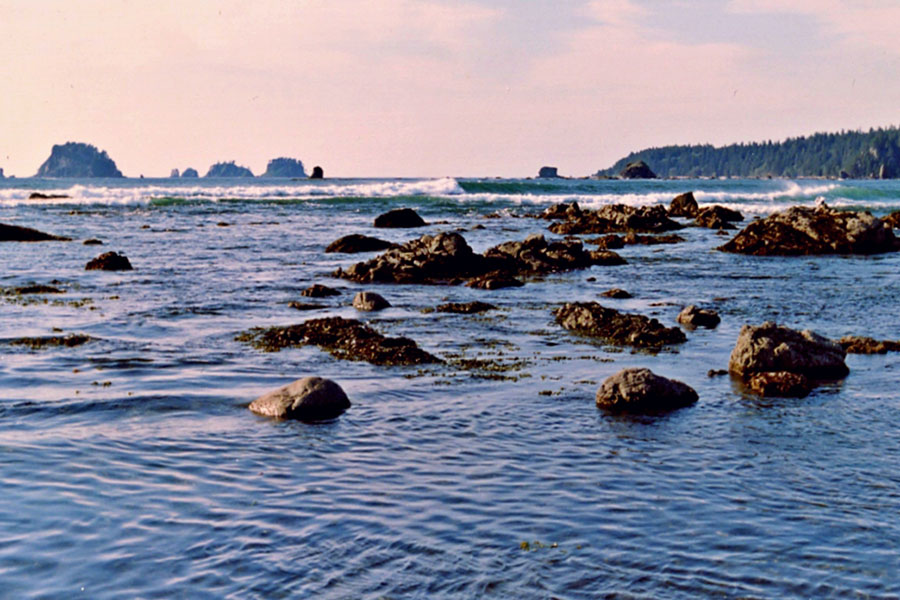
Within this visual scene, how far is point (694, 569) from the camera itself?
273 inches

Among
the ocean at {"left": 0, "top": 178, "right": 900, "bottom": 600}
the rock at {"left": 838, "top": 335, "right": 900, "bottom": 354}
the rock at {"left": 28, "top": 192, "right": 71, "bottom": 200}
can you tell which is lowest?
the ocean at {"left": 0, "top": 178, "right": 900, "bottom": 600}

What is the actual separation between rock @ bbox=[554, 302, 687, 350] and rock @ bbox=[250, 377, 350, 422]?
6.48 m

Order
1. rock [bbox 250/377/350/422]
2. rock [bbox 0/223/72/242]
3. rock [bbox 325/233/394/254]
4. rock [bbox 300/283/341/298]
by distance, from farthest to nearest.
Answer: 1. rock [bbox 0/223/72/242]
2. rock [bbox 325/233/394/254]
3. rock [bbox 300/283/341/298]
4. rock [bbox 250/377/350/422]

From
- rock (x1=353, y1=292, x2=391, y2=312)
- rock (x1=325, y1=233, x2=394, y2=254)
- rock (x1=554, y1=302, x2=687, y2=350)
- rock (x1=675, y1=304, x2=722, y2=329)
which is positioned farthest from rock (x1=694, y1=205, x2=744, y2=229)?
rock (x1=554, y1=302, x2=687, y2=350)

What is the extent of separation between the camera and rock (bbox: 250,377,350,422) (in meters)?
11.4

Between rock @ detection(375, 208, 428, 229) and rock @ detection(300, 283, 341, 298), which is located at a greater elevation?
rock @ detection(375, 208, 428, 229)

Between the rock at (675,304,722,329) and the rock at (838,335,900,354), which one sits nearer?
the rock at (838,335,900,354)

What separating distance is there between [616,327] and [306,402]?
24.8ft

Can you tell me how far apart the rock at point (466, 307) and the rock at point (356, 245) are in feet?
48.0

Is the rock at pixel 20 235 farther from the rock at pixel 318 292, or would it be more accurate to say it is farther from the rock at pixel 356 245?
the rock at pixel 318 292

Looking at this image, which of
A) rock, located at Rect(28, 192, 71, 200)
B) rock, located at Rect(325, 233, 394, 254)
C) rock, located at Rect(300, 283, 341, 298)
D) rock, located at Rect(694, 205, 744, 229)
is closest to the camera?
rock, located at Rect(300, 283, 341, 298)

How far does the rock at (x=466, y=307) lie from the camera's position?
20.3m

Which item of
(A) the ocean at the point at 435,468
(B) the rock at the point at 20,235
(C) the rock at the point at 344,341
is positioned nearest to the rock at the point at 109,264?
(A) the ocean at the point at 435,468

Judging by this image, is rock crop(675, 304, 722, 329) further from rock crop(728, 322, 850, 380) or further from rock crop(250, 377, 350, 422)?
rock crop(250, 377, 350, 422)
